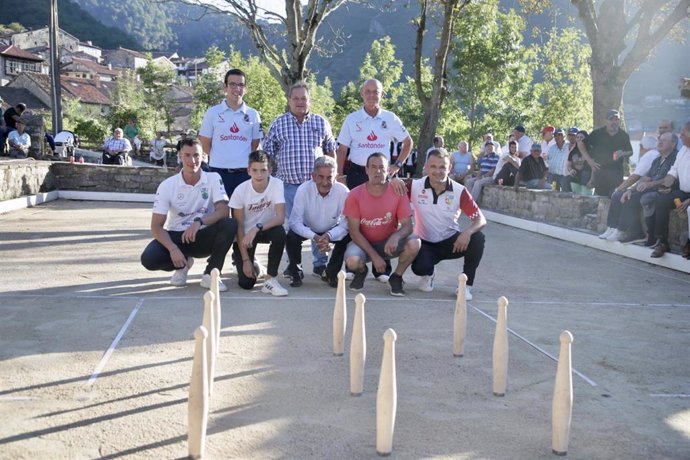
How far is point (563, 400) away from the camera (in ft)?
12.0

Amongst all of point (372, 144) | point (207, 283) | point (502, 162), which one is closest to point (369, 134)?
point (372, 144)

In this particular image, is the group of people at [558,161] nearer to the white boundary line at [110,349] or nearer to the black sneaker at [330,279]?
the black sneaker at [330,279]

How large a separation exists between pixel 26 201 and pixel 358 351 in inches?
502

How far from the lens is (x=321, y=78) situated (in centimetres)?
13462

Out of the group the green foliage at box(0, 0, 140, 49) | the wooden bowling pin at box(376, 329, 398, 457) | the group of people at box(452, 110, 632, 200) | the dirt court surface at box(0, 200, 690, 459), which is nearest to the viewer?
the wooden bowling pin at box(376, 329, 398, 457)

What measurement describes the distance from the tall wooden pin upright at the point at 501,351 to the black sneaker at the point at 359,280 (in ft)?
10.3

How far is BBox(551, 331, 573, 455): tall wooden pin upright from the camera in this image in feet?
12.0

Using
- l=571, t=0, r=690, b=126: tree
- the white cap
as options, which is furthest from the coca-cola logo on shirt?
l=571, t=0, r=690, b=126: tree

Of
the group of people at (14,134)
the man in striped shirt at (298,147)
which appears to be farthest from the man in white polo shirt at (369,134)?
the group of people at (14,134)

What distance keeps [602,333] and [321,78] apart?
132 metres

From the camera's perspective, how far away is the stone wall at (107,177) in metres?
18.3

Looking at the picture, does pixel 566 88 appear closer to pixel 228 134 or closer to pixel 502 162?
pixel 502 162

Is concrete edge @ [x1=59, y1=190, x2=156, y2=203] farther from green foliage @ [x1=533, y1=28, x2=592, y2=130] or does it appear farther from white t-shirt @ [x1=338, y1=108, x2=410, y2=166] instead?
green foliage @ [x1=533, y1=28, x2=592, y2=130]

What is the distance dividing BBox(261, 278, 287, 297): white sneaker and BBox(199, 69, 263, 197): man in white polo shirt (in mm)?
1565
